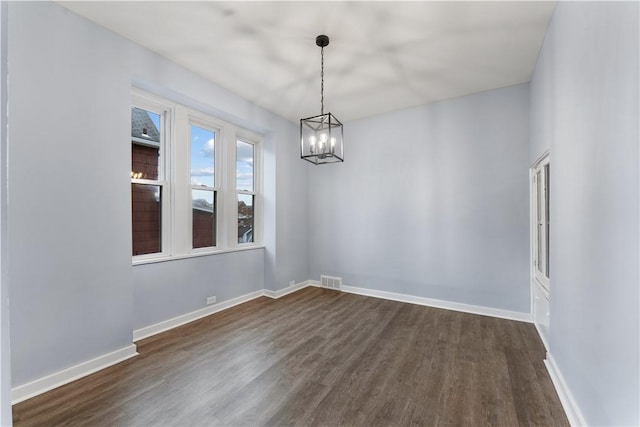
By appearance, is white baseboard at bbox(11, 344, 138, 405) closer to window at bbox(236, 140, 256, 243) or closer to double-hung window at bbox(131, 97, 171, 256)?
double-hung window at bbox(131, 97, 171, 256)

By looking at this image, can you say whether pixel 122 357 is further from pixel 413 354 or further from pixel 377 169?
pixel 377 169

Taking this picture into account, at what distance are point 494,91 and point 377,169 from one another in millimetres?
1930

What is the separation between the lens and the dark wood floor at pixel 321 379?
1911 millimetres

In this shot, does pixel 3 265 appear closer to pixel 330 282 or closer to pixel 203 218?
pixel 203 218

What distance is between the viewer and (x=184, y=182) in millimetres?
3586

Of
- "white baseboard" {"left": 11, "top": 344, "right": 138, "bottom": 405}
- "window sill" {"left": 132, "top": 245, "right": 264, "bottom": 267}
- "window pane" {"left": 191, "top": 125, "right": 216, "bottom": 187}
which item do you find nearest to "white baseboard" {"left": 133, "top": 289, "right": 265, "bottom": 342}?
"white baseboard" {"left": 11, "top": 344, "right": 138, "bottom": 405}

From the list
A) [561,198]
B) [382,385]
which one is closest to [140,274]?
[382,385]

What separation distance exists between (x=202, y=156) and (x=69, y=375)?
8.97 feet

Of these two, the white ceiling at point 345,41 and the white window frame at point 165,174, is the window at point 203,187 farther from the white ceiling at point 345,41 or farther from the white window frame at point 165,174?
the white ceiling at point 345,41

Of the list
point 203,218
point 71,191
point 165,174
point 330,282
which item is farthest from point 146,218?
point 330,282

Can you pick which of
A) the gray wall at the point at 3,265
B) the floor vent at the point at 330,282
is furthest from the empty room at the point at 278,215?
the floor vent at the point at 330,282

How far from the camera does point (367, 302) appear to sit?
4.38 meters

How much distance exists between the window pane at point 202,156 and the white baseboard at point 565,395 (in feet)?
14.1

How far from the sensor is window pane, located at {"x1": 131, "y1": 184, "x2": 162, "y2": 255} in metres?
3.17
